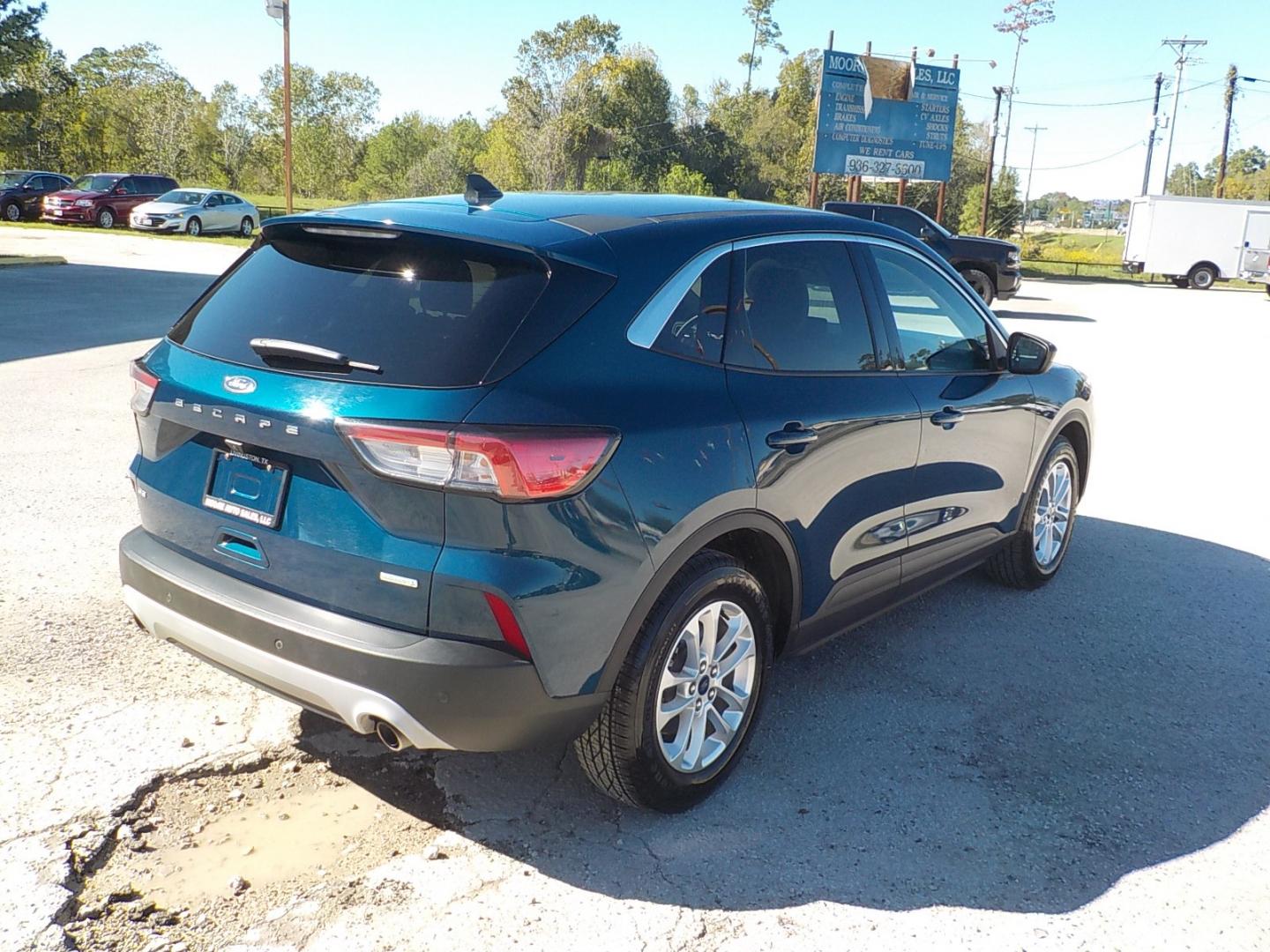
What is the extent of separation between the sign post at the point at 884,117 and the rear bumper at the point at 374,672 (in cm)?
3272

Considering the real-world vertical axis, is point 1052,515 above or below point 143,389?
below

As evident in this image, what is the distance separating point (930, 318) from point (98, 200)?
3627 centimetres

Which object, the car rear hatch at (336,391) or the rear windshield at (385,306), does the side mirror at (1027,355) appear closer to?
the car rear hatch at (336,391)

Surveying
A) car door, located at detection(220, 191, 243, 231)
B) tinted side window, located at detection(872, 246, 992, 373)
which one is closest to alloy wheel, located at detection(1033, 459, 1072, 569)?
tinted side window, located at detection(872, 246, 992, 373)

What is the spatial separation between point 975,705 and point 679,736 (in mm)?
1482

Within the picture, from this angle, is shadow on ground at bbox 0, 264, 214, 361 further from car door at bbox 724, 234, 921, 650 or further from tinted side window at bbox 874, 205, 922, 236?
tinted side window at bbox 874, 205, 922, 236

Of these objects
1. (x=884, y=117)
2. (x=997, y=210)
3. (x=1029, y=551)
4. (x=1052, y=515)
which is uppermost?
(x=884, y=117)

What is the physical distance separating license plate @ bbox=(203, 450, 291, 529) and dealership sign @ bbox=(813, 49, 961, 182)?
107 ft

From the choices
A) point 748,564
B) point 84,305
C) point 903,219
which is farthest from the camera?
point 903,219

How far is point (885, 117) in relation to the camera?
113 feet

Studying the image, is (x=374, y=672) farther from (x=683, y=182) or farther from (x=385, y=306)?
(x=683, y=182)

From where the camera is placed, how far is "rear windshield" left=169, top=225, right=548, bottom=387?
2840mm

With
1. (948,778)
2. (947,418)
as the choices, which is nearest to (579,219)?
(947,418)

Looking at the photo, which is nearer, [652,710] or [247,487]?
[247,487]
